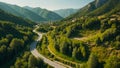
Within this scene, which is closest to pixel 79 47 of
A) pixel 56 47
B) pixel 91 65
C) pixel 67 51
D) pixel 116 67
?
pixel 67 51

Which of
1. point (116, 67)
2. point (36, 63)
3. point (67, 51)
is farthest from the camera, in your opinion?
point (67, 51)

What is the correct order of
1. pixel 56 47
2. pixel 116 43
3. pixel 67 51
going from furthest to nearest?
pixel 56 47
pixel 67 51
pixel 116 43

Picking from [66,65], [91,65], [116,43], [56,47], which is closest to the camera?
[91,65]

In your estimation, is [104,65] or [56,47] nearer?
[104,65]

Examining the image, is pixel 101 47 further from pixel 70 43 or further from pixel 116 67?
pixel 116 67

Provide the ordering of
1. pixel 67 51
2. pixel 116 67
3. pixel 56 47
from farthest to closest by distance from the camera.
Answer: pixel 56 47, pixel 67 51, pixel 116 67

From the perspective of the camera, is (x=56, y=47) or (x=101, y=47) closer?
(x=101, y=47)

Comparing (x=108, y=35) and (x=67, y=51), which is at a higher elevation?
(x=108, y=35)

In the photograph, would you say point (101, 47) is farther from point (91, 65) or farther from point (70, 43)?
point (91, 65)

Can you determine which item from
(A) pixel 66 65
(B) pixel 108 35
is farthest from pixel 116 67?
(B) pixel 108 35
